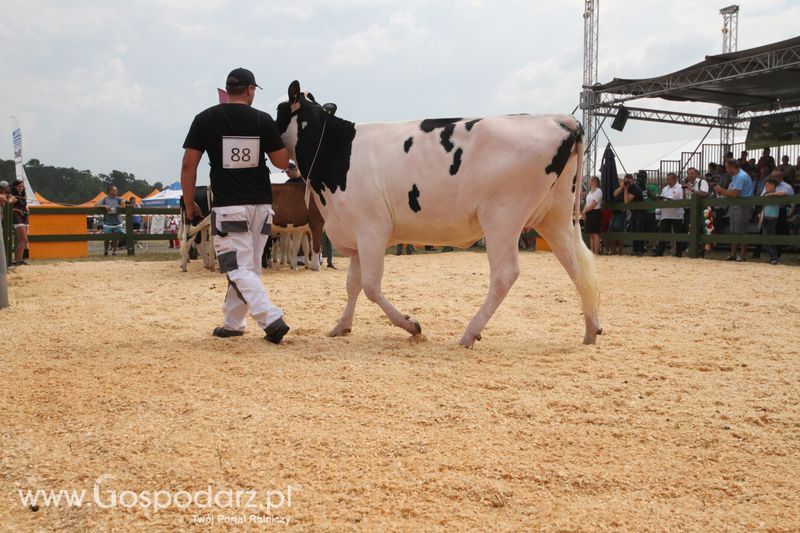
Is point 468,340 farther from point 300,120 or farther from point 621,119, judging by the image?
point 621,119

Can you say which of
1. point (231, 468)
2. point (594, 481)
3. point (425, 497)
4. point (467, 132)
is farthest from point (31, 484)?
point (467, 132)

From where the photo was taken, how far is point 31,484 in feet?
7.68

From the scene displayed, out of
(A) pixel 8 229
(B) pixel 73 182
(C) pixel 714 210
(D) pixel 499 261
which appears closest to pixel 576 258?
(D) pixel 499 261

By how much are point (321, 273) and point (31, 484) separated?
8.72 m

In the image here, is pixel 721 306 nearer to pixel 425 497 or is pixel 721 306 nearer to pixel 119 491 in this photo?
pixel 425 497

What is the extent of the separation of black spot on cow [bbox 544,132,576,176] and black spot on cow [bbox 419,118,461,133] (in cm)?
83

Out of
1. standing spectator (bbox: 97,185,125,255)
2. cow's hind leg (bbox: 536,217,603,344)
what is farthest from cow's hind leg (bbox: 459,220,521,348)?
standing spectator (bbox: 97,185,125,255)

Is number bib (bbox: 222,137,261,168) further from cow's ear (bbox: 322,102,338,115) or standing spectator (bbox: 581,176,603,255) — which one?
standing spectator (bbox: 581,176,603,255)

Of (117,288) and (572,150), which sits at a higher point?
(572,150)

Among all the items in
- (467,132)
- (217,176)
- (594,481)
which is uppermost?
(467,132)

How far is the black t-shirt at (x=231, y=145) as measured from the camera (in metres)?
4.90

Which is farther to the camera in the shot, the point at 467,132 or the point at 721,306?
the point at 721,306

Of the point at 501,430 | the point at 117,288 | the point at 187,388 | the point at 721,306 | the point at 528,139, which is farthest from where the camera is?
the point at 117,288

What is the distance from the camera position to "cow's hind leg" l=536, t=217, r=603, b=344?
4977 mm
